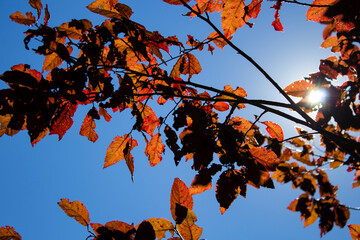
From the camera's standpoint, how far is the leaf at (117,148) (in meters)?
1.50

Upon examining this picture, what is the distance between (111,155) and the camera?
151cm

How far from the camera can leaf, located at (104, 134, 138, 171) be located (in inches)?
59.2

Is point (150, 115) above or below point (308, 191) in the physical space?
below

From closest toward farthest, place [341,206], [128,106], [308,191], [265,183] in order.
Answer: [265,183]
[128,106]
[341,206]
[308,191]

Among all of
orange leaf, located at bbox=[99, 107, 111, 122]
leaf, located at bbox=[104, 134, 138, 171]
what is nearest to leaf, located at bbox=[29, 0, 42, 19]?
orange leaf, located at bbox=[99, 107, 111, 122]

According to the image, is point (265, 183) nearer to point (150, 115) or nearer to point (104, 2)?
point (150, 115)

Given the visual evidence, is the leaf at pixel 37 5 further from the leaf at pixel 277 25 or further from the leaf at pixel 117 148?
the leaf at pixel 277 25

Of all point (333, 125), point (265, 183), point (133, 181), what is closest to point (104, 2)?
point (133, 181)

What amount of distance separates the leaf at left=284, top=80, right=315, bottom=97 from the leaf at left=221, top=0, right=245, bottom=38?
2.32 feet

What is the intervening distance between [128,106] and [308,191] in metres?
3.22

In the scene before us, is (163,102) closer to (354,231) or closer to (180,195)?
(180,195)

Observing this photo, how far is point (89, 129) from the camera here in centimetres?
160

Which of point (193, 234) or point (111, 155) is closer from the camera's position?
point (193, 234)

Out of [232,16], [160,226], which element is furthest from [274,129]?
[160,226]
